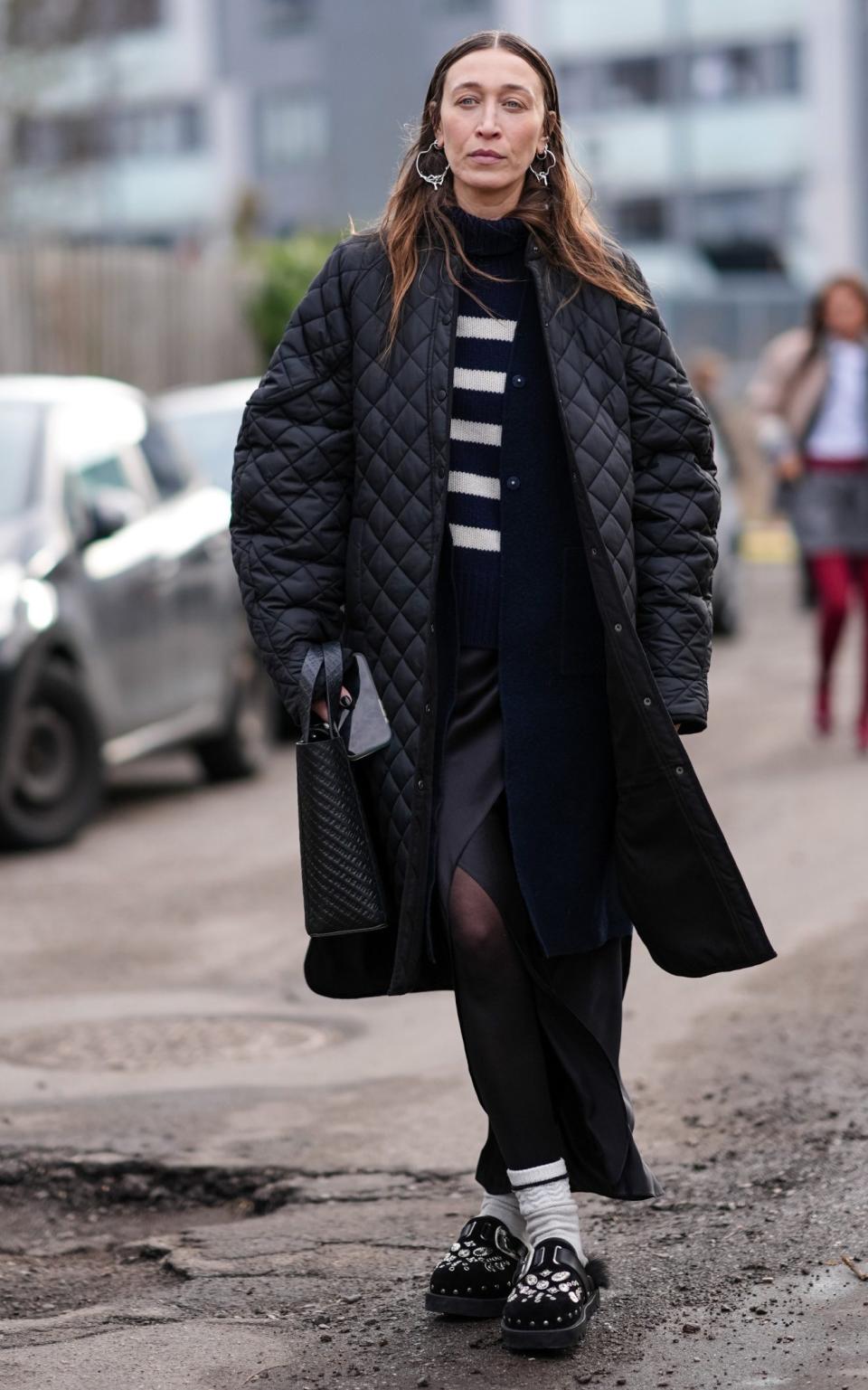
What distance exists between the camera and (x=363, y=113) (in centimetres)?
5481

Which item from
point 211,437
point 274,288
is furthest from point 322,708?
point 274,288

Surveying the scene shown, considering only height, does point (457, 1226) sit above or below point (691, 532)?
below

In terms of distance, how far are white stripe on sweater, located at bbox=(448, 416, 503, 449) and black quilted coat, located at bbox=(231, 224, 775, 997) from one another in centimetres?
8

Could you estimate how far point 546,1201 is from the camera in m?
3.94

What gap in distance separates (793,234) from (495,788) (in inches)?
1919

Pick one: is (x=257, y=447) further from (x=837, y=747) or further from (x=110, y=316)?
(x=110, y=316)

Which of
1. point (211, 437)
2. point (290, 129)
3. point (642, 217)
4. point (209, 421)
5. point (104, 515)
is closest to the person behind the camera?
point (104, 515)

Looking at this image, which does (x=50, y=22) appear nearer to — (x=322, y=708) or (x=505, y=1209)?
(x=322, y=708)

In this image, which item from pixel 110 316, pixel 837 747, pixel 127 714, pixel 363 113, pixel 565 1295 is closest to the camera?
pixel 565 1295

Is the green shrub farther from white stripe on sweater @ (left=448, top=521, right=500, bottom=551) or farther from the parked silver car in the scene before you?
white stripe on sweater @ (left=448, top=521, right=500, bottom=551)

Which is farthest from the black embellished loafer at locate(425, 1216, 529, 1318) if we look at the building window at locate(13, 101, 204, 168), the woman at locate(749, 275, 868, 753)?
the building window at locate(13, 101, 204, 168)

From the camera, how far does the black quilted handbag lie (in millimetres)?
3898

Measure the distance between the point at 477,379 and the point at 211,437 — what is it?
28.5 feet

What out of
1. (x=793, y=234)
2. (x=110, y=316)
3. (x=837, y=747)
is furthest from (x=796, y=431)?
(x=793, y=234)
